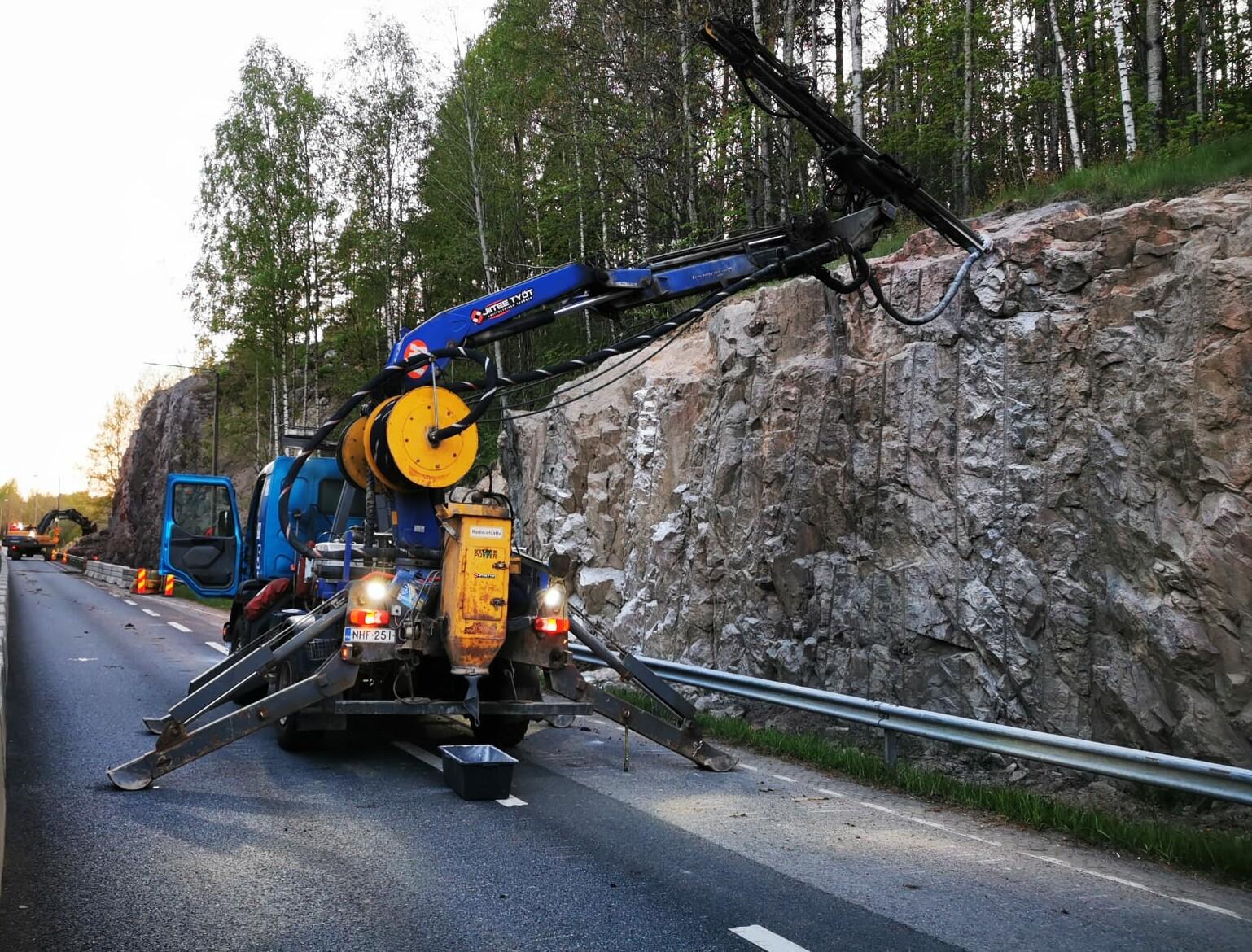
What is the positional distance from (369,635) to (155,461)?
52527 millimetres

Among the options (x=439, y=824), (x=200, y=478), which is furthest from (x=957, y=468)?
(x=200, y=478)

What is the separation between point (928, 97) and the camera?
70.0ft

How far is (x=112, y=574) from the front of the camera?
3772 cm

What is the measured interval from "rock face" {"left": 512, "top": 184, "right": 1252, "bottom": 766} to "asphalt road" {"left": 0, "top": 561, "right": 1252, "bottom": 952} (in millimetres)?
2058

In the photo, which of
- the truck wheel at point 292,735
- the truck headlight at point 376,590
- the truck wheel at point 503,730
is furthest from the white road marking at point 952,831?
the truck wheel at point 292,735

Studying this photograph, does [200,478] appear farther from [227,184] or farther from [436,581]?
[227,184]

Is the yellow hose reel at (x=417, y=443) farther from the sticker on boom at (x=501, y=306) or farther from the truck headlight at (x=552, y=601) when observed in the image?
the truck headlight at (x=552, y=601)

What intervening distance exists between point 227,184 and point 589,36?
57.3 ft

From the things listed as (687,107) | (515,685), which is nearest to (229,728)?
(515,685)

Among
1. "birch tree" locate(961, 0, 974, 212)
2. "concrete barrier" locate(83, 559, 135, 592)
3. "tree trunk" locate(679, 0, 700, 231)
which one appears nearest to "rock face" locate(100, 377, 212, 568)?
"concrete barrier" locate(83, 559, 135, 592)

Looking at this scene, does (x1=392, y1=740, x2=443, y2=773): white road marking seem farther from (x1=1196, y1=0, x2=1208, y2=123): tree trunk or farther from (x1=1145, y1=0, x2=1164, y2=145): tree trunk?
(x1=1196, y1=0, x2=1208, y2=123): tree trunk

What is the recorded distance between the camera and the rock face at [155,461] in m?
51.0

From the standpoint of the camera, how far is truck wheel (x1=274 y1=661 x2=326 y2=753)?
8016mm

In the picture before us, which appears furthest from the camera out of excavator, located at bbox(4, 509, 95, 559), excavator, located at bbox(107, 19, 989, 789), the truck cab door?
excavator, located at bbox(4, 509, 95, 559)
